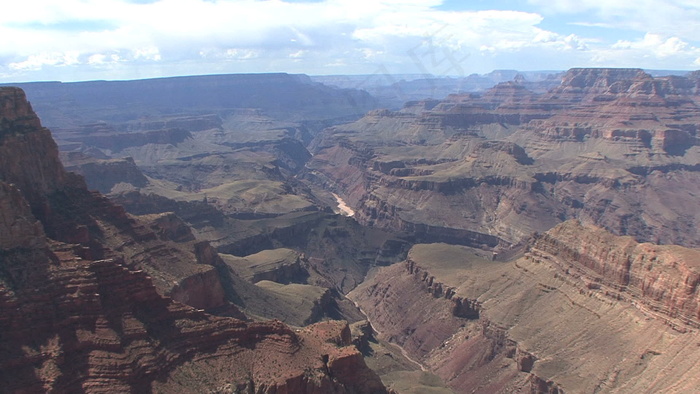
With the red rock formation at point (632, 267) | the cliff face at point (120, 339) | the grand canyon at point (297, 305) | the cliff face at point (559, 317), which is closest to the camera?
the cliff face at point (120, 339)

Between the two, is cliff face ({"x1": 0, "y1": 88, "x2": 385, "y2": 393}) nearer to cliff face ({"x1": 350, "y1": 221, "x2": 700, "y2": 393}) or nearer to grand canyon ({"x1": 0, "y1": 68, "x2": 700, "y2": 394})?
grand canyon ({"x1": 0, "y1": 68, "x2": 700, "y2": 394})

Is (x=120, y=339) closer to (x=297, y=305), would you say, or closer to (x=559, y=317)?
(x=297, y=305)

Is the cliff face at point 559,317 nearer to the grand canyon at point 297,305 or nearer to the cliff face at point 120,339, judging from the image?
the grand canyon at point 297,305

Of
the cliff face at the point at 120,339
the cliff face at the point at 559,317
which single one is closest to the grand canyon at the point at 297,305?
the cliff face at the point at 120,339

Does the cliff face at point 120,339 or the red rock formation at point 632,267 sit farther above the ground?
the cliff face at point 120,339

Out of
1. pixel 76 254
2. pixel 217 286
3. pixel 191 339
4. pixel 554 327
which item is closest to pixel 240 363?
pixel 191 339

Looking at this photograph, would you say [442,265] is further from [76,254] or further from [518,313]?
[76,254]

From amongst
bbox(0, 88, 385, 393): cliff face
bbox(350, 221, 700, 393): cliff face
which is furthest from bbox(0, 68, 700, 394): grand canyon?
bbox(350, 221, 700, 393): cliff face

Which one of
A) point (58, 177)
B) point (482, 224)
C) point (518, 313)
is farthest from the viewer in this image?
point (482, 224)
